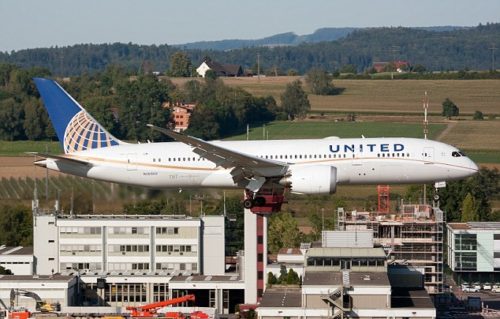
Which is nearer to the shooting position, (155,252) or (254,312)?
(254,312)

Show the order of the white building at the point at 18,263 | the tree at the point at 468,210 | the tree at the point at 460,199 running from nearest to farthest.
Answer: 1. the white building at the point at 18,263
2. the tree at the point at 468,210
3. the tree at the point at 460,199

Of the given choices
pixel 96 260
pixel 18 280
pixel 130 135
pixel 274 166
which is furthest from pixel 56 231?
pixel 130 135

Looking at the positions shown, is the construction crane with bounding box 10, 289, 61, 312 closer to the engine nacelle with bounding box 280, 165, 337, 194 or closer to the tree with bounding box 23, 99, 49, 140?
the engine nacelle with bounding box 280, 165, 337, 194

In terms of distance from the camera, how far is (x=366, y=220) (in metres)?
120

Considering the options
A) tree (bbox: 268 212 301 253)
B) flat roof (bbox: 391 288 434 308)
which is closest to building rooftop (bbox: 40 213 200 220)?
tree (bbox: 268 212 301 253)

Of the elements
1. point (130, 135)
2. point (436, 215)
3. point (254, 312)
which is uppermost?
point (130, 135)

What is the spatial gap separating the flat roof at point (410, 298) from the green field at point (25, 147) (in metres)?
90.6

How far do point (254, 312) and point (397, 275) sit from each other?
37.3 feet

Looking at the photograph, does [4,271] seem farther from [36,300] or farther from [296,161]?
[296,161]

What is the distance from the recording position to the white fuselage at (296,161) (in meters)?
80.5

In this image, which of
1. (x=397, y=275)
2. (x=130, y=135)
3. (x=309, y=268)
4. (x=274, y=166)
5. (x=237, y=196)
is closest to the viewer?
(x=274, y=166)

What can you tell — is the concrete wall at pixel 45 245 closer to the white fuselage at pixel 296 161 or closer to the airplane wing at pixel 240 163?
the white fuselage at pixel 296 161

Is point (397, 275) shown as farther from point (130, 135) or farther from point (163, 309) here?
point (130, 135)

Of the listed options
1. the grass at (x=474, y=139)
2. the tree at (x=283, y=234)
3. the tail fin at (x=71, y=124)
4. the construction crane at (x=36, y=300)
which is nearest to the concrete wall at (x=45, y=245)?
the construction crane at (x=36, y=300)
